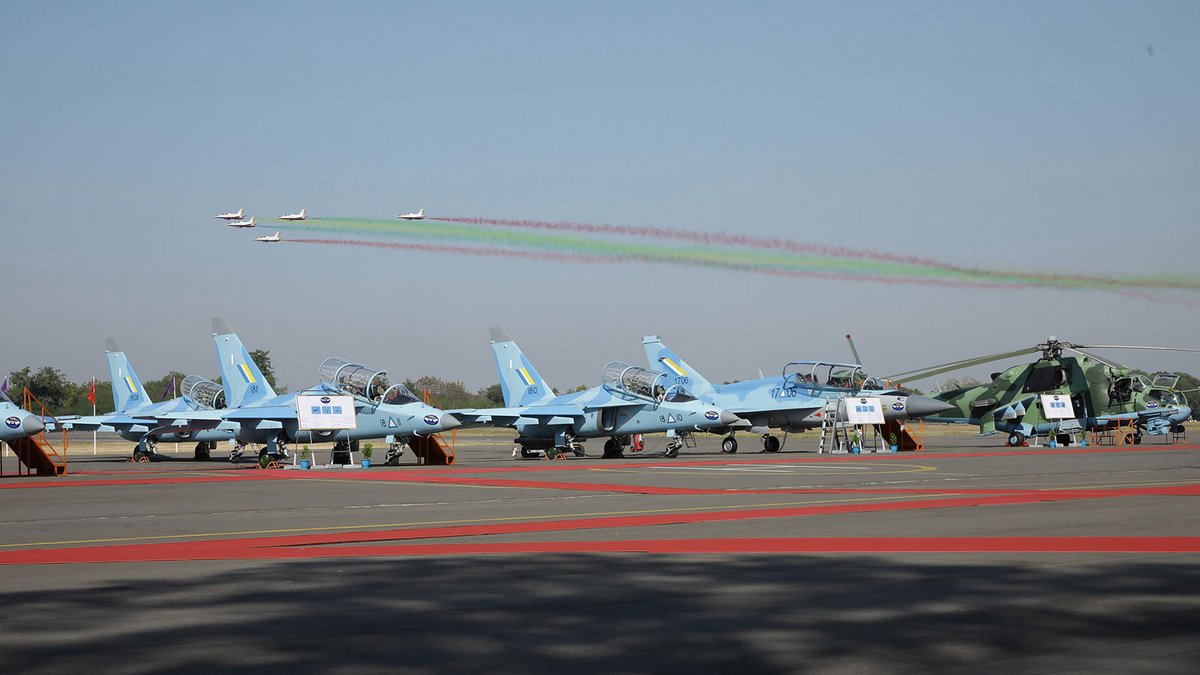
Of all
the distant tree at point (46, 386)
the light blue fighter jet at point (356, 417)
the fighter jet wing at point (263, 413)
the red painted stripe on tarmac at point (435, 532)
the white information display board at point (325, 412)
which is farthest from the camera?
the distant tree at point (46, 386)

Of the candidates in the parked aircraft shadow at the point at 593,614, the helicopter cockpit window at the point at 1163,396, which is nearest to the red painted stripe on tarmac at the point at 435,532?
the parked aircraft shadow at the point at 593,614

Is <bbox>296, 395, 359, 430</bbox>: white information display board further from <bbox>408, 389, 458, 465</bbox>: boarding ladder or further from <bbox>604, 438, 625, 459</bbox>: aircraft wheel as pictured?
<bbox>604, 438, 625, 459</bbox>: aircraft wheel

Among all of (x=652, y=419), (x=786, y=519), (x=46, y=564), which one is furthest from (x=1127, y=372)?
(x=46, y=564)

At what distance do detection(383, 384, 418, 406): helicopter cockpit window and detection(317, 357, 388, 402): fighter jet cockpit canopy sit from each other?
156 mm

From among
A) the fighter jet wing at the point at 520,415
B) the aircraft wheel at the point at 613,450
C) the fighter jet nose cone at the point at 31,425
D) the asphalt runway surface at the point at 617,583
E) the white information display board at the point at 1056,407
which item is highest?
the fighter jet nose cone at the point at 31,425

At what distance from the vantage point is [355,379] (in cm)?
3675

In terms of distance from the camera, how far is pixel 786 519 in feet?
49.1

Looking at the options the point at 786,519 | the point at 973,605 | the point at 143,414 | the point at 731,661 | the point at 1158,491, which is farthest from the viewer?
the point at 143,414

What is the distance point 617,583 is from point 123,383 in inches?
1865

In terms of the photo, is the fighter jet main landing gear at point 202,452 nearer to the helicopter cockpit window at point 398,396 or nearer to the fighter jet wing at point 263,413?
the fighter jet wing at point 263,413

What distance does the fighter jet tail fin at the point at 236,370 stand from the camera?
140 ft

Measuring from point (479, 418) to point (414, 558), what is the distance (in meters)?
30.8

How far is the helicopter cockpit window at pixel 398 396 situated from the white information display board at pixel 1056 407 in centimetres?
2252

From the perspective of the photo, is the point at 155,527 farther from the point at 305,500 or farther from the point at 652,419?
the point at 652,419
